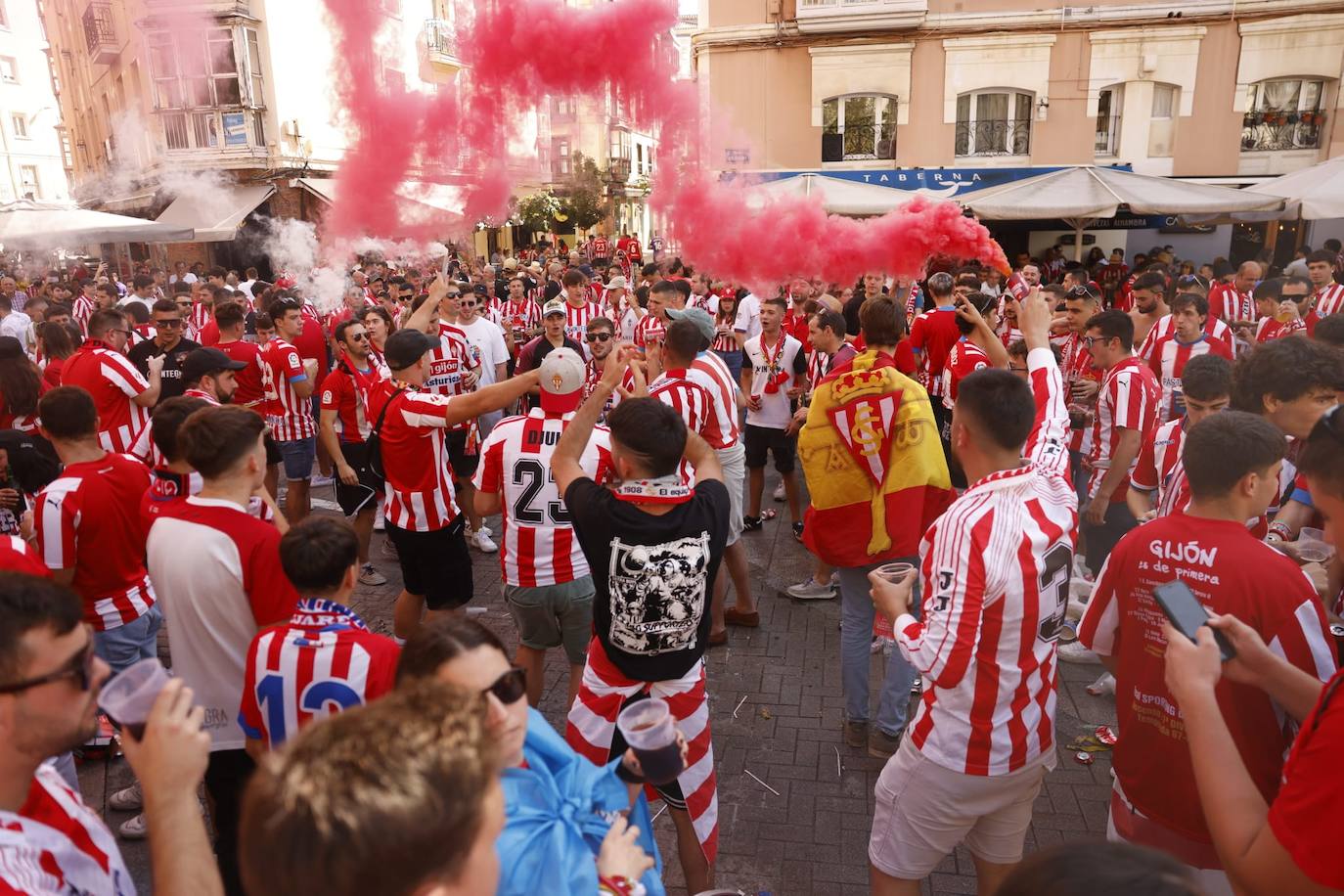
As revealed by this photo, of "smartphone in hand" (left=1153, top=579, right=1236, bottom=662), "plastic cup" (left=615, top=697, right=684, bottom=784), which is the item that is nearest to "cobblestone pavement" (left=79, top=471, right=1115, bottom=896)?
"plastic cup" (left=615, top=697, right=684, bottom=784)

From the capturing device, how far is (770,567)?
691cm

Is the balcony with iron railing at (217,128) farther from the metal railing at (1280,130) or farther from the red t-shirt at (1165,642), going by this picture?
the metal railing at (1280,130)

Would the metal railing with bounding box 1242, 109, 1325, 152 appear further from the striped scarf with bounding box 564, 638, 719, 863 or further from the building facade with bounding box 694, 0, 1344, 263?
the striped scarf with bounding box 564, 638, 719, 863

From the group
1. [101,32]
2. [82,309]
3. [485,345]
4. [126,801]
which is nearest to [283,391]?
[485,345]

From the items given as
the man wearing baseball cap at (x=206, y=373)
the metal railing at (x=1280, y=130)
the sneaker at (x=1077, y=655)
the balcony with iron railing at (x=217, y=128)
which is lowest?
the sneaker at (x=1077, y=655)

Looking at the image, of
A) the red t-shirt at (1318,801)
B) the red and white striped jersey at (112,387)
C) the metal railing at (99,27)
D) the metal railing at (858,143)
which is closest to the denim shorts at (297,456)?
the red and white striped jersey at (112,387)

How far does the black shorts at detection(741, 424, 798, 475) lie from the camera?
745 centimetres

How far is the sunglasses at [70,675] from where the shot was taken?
180cm

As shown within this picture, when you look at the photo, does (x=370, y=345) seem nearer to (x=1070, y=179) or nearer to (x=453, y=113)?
(x=453, y=113)

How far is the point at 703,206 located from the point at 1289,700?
8.23m

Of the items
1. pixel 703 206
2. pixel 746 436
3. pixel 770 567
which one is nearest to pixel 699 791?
pixel 770 567

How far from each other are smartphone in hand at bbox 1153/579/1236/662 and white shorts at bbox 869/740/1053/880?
0.91 metres

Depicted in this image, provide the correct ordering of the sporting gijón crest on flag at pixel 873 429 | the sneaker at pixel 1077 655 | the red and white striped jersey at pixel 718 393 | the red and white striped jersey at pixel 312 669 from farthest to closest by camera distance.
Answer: the red and white striped jersey at pixel 718 393 → the sneaker at pixel 1077 655 → the sporting gijón crest on flag at pixel 873 429 → the red and white striped jersey at pixel 312 669

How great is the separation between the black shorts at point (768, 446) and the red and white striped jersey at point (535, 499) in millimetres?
3372
